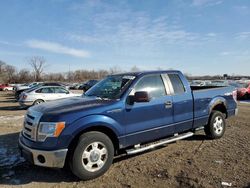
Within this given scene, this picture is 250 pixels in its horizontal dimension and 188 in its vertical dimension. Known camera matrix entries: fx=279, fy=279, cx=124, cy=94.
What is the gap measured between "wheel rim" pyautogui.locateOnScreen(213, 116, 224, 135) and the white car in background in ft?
33.3

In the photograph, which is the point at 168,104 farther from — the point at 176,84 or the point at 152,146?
the point at 152,146

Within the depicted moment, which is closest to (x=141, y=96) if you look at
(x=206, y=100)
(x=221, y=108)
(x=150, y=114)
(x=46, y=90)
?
(x=150, y=114)

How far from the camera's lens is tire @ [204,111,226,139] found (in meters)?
7.34

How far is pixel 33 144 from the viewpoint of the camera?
4.69m

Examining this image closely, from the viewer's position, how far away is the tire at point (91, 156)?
4.68m

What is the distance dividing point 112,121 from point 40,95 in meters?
12.6

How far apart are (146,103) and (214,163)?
179cm

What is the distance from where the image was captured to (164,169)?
527cm

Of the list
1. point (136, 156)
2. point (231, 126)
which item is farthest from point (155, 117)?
point (231, 126)

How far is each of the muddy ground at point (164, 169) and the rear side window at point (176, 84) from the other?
1.40m

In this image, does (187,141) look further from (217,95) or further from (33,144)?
(33,144)

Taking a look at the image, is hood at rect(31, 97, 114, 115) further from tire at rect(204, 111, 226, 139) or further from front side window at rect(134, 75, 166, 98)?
tire at rect(204, 111, 226, 139)

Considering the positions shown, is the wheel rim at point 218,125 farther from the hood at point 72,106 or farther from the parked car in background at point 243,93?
the parked car in background at point 243,93

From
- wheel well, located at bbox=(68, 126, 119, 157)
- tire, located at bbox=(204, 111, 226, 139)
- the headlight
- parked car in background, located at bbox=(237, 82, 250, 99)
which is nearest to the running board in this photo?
wheel well, located at bbox=(68, 126, 119, 157)
